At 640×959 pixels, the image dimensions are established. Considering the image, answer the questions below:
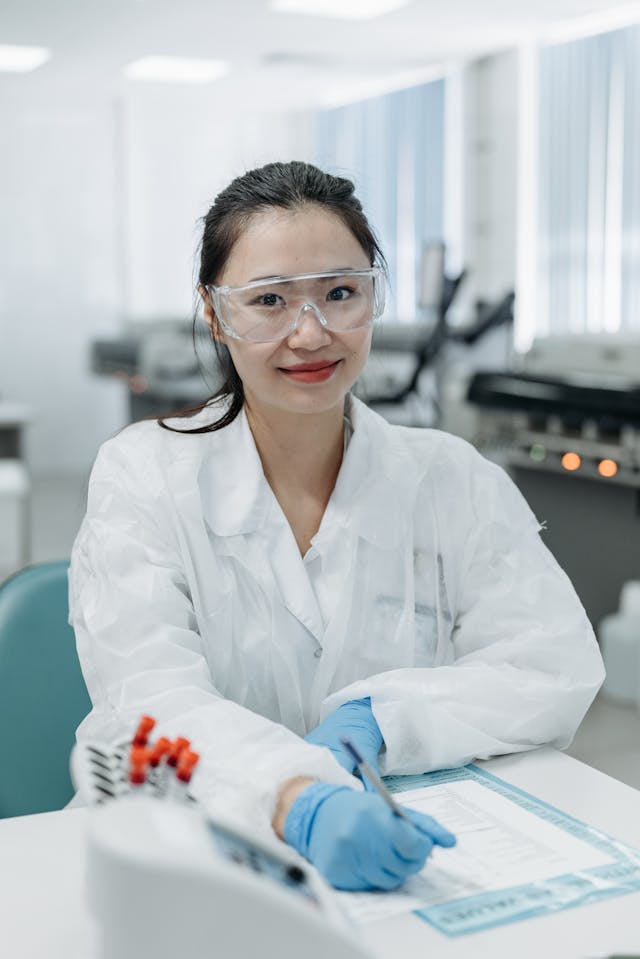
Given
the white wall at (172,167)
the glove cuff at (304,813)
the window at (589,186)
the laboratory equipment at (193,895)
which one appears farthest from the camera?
the white wall at (172,167)

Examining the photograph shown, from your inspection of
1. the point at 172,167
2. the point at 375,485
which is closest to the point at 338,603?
the point at 375,485

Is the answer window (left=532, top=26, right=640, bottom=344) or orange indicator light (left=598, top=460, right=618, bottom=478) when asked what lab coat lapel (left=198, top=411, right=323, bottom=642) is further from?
Result: window (left=532, top=26, right=640, bottom=344)

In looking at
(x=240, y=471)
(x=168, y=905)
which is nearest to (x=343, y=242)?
(x=240, y=471)

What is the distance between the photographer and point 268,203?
1291 millimetres

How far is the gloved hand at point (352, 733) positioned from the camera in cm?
109

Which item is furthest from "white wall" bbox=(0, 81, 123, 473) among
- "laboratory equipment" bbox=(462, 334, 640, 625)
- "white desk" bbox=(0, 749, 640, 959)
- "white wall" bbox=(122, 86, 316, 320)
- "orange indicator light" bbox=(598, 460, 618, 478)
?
"white desk" bbox=(0, 749, 640, 959)

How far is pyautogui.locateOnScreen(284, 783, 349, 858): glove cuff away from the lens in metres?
0.90

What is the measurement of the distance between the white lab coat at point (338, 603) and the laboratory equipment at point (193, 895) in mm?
378

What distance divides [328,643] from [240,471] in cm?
25

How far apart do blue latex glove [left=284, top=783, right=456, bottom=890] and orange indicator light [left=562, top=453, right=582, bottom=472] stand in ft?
8.55

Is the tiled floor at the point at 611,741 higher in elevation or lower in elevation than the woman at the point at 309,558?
lower

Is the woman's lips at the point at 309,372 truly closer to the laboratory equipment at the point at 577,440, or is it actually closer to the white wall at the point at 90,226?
the laboratory equipment at the point at 577,440

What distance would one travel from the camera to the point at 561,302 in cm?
581

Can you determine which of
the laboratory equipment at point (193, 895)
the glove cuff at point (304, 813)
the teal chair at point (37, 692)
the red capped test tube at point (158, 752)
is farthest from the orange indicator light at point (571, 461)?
the laboratory equipment at point (193, 895)
